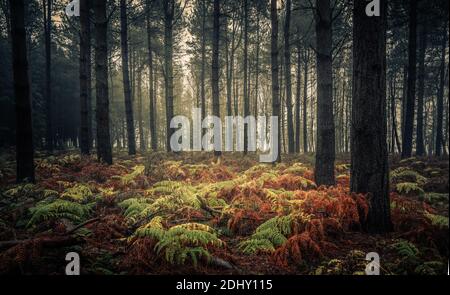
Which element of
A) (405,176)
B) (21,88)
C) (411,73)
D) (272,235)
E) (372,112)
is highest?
(411,73)

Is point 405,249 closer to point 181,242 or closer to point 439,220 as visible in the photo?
point 439,220

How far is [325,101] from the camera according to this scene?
281 inches

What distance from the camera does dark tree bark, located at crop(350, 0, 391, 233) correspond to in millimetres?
4496

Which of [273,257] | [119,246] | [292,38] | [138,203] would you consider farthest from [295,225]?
[292,38]

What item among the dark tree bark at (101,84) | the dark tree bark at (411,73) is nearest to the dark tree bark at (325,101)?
the dark tree bark at (101,84)

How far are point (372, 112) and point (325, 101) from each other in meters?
2.66

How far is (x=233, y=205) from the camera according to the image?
223 inches

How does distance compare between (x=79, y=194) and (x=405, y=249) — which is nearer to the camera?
(x=405, y=249)

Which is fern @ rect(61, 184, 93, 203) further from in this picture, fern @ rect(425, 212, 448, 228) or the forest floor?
fern @ rect(425, 212, 448, 228)

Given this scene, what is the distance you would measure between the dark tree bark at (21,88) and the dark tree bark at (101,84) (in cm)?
310

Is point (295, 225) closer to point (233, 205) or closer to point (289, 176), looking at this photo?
point (233, 205)

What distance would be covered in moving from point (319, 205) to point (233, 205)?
5.23 feet

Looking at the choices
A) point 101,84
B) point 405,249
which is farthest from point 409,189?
point 101,84

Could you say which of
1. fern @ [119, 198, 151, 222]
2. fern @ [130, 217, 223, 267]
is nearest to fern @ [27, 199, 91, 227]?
fern @ [119, 198, 151, 222]
